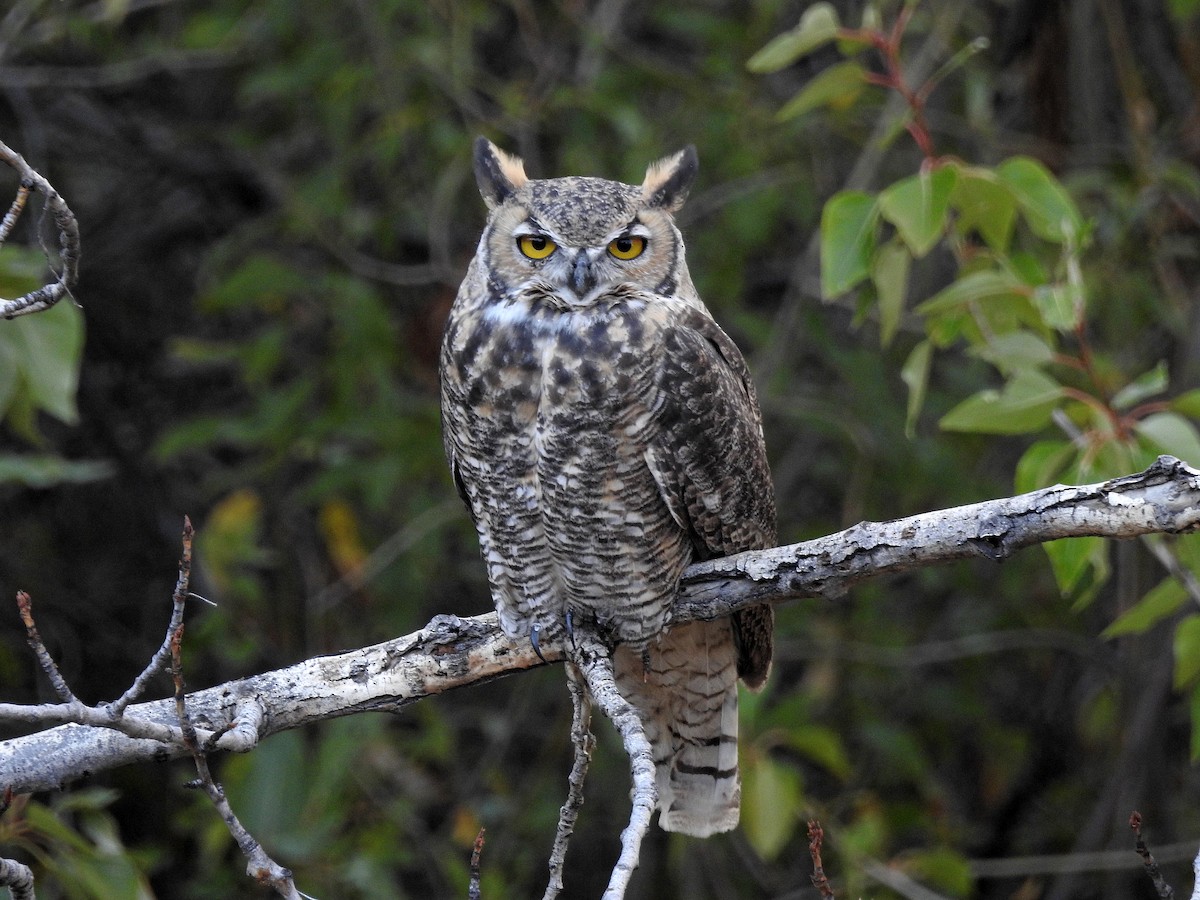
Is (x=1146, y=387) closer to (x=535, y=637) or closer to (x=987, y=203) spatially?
(x=987, y=203)

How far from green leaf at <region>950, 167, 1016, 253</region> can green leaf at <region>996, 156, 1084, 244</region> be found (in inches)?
1.0

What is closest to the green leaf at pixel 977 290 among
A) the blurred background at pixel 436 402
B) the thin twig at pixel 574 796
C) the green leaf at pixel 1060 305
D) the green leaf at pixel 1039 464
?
the green leaf at pixel 1060 305

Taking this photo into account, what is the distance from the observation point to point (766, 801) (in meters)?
3.21

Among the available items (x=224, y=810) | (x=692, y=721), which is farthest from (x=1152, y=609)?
(x=224, y=810)

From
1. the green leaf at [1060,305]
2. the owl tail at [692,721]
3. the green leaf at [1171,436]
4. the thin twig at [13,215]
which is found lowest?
the owl tail at [692,721]

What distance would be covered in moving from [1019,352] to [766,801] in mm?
1341

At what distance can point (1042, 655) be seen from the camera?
461cm

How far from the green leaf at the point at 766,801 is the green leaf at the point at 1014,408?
1.23 metres

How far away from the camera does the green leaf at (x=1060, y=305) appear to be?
2.41 meters

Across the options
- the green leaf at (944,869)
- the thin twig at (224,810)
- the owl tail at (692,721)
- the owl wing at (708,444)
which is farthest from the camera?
the green leaf at (944,869)

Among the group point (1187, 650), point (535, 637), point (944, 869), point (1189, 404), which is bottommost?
point (944, 869)

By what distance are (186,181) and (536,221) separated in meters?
2.50

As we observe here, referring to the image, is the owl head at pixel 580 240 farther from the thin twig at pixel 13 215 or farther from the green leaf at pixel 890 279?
the thin twig at pixel 13 215

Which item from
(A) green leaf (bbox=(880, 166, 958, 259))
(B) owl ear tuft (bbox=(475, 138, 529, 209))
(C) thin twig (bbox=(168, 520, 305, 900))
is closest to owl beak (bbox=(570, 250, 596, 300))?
(B) owl ear tuft (bbox=(475, 138, 529, 209))
